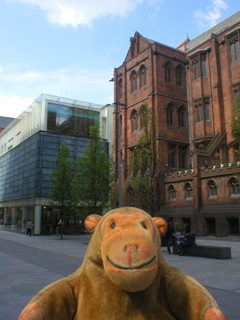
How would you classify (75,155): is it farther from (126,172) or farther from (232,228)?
(232,228)

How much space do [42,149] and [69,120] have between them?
533cm

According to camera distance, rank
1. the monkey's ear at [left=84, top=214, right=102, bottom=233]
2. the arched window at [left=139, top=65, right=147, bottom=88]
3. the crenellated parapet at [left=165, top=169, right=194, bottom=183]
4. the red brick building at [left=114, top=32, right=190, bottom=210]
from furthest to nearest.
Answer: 1. the arched window at [left=139, top=65, right=147, bottom=88]
2. the red brick building at [left=114, top=32, right=190, bottom=210]
3. the crenellated parapet at [left=165, top=169, right=194, bottom=183]
4. the monkey's ear at [left=84, top=214, right=102, bottom=233]

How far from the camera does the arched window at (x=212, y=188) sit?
25.7 meters

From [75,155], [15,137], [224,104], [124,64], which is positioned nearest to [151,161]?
[224,104]

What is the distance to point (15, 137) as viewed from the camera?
44469 millimetres

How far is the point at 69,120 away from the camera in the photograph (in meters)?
36.1

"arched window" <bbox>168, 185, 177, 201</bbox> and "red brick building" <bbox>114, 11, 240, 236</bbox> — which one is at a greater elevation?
"red brick building" <bbox>114, 11, 240, 236</bbox>

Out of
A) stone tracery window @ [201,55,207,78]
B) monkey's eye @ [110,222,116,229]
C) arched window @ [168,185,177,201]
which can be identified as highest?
stone tracery window @ [201,55,207,78]

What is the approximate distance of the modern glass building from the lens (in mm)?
32500

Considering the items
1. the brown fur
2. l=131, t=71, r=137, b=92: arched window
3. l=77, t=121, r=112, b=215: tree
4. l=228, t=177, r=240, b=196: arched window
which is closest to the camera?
the brown fur

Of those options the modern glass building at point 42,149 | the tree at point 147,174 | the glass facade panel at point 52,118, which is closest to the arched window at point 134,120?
the modern glass building at point 42,149

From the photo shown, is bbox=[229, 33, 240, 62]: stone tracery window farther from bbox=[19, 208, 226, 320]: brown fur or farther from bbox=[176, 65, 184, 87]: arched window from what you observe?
bbox=[19, 208, 226, 320]: brown fur

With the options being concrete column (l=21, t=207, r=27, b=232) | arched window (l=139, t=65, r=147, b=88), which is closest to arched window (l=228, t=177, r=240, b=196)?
arched window (l=139, t=65, r=147, b=88)

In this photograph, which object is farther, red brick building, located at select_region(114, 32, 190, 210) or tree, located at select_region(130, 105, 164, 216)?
red brick building, located at select_region(114, 32, 190, 210)
